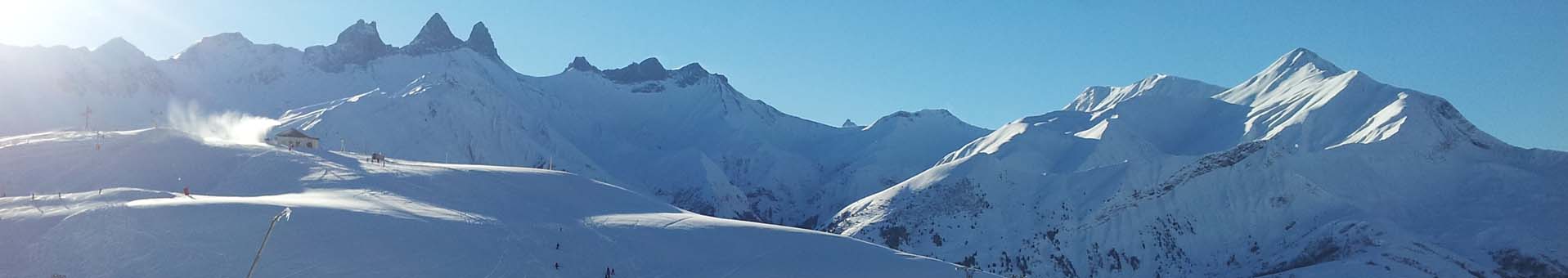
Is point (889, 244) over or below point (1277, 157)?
below

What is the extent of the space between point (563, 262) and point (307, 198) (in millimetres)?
22562

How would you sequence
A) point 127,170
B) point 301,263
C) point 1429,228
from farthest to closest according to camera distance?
point 1429,228 < point 127,170 < point 301,263

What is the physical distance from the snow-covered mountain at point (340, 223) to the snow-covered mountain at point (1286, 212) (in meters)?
77.5

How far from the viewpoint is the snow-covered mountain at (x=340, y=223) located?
212 feet

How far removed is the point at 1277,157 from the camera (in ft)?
569

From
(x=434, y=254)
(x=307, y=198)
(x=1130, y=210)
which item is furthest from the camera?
(x=1130, y=210)

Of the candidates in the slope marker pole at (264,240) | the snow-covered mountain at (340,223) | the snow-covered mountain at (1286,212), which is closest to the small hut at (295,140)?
the snow-covered mountain at (340,223)

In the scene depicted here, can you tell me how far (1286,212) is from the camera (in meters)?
164

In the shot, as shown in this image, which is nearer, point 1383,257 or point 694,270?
point 694,270

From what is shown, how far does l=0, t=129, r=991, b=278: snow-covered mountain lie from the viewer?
212 feet

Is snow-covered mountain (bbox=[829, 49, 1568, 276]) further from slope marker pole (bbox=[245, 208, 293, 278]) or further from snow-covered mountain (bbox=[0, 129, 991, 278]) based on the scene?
slope marker pole (bbox=[245, 208, 293, 278])

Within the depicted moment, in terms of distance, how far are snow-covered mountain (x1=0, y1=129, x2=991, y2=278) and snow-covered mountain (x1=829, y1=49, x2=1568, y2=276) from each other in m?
77.5

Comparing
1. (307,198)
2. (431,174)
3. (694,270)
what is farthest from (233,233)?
(431,174)

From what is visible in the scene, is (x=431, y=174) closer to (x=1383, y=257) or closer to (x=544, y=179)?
(x=544, y=179)
